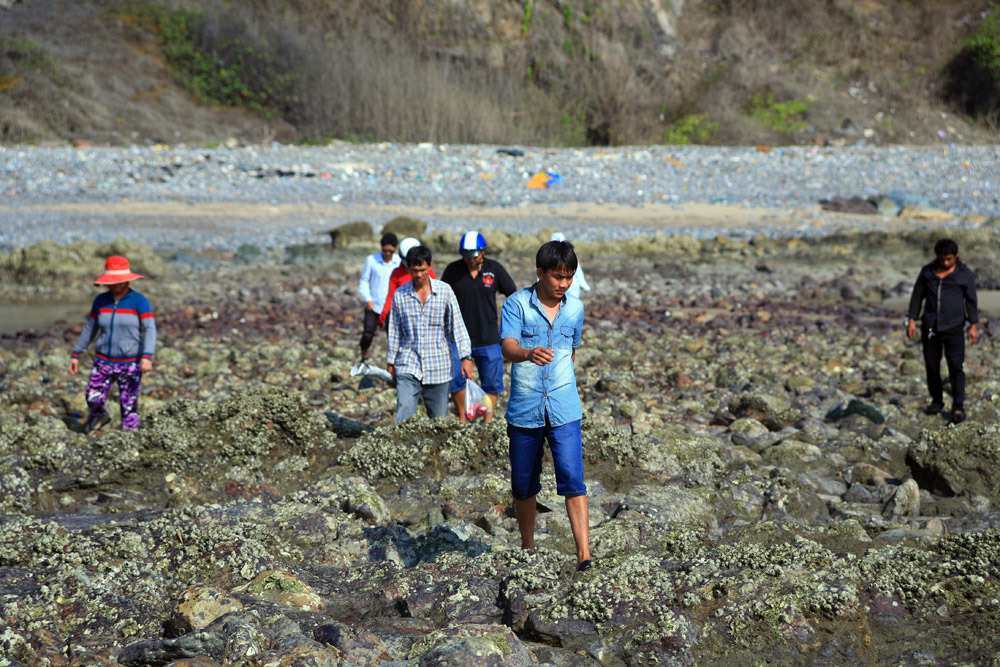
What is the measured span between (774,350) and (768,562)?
788 centimetres

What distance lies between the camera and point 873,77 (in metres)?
37.2

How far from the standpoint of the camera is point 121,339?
7508 millimetres

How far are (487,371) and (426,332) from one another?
1115 millimetres

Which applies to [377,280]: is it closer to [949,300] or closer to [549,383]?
[549,383]

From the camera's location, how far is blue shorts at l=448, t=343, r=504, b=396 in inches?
288

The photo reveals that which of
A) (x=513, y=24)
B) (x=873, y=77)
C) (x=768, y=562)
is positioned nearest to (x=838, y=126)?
(x=873, y=77)

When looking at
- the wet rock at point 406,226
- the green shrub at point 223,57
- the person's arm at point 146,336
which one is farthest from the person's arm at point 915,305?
the green shrub at point 223,57

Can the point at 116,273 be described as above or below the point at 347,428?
above

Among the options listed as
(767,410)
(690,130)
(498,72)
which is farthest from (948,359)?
(498,72)

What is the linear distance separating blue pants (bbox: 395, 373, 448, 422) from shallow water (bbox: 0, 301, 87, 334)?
29.2 ft

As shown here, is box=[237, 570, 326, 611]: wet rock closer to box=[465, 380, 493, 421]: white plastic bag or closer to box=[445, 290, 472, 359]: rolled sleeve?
box=[445, 290, 472, 359]: rolled sleeve

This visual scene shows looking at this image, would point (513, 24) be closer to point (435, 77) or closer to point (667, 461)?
Result: point (435, 77)

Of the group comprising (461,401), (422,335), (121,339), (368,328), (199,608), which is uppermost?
(422,335)

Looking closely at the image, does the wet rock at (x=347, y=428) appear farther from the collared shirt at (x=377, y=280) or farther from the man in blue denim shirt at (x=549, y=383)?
the man in blue denim shirt at (x=549, y=383)
